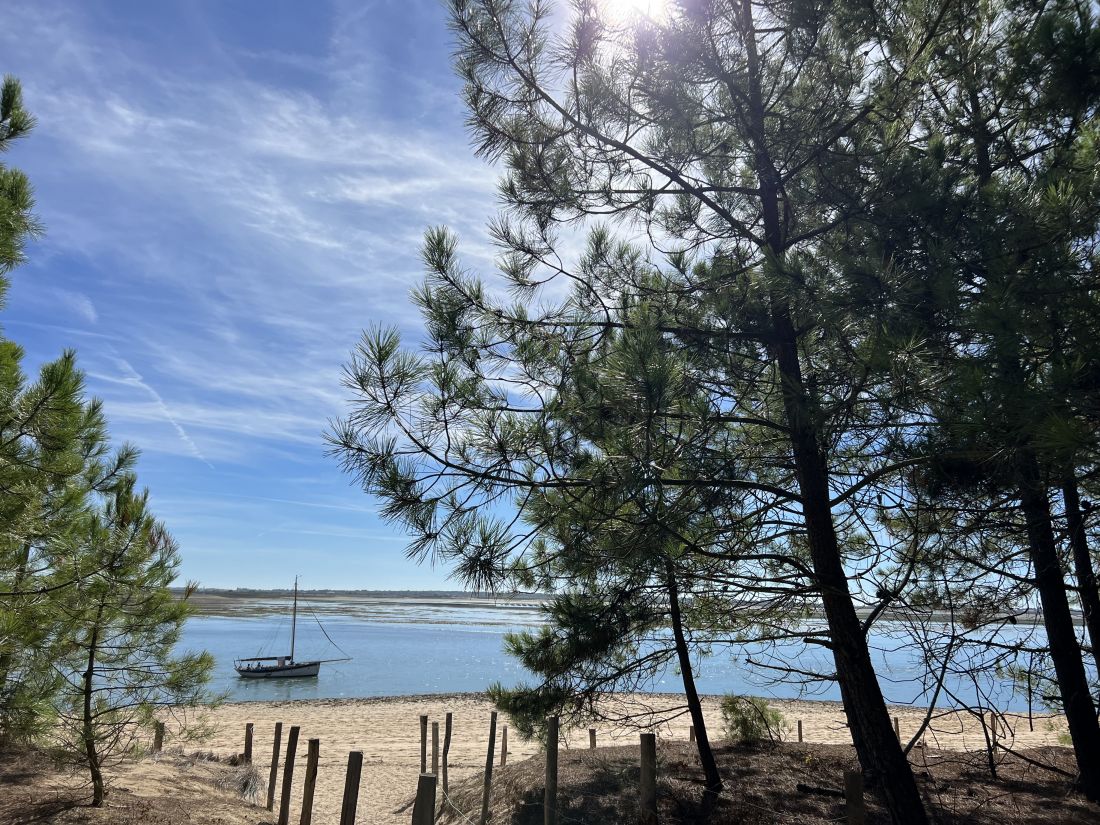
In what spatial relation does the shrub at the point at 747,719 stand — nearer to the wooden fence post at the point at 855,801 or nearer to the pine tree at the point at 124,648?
the wooden fence post at the point at 855,801

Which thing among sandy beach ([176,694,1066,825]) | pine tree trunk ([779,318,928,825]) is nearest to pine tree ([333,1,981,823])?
pine tree trunk ([779,318,928,825])

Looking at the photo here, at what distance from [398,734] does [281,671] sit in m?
21.7

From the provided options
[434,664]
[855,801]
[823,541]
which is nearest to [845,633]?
[823,541]

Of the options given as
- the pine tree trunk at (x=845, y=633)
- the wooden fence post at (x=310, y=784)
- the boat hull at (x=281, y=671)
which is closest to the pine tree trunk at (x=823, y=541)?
the pine tree trunk at (x=845, y=633)

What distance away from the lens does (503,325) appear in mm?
5477

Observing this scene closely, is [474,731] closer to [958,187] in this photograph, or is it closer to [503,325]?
[503,325]

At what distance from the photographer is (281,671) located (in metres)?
36.8

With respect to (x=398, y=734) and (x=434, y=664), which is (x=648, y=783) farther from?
(x=434, y=664)

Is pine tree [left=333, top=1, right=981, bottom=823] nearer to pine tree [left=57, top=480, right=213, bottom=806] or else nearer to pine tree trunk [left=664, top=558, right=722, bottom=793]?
pine tree trunk [left=664, top=558, right=722, bottom=793]

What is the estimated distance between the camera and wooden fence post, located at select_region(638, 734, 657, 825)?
5105 mm

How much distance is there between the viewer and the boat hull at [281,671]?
36531mm

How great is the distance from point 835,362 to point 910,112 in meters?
2.47

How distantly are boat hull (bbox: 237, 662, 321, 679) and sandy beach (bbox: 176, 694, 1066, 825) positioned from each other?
11.2 m

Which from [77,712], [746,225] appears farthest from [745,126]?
[77,712]
